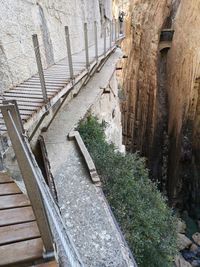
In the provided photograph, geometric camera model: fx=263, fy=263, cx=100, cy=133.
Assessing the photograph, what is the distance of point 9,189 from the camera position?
6.89 feet

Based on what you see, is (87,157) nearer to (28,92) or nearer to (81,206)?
(81,206)

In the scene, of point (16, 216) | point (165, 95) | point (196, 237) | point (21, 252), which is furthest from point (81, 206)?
point (165, 95)

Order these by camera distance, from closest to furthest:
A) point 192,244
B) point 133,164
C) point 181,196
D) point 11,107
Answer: point 11,107
point 133,164
point 192,244
point 181,196

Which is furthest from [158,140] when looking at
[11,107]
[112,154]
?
[11,107]

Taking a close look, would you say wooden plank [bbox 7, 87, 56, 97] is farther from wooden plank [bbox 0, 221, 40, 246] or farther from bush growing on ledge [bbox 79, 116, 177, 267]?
wooden plank [bbox 0, 221, 40, 246]

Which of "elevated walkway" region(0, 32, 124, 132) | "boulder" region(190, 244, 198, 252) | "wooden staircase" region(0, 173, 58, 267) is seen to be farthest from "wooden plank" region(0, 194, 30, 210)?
"boulder" region(190, 244, 198, 252)

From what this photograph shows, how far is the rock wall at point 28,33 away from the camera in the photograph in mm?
4492

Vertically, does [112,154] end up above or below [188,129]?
above

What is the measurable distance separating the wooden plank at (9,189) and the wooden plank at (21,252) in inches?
23.0

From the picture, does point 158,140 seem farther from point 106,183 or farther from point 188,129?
point 106,183

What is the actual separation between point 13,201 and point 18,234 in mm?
388

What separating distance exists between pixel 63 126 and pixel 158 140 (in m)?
13.4

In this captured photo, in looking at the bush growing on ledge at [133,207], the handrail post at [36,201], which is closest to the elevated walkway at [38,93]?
the bush growing on ledge at [133,207]

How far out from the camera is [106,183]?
17.0 ft
